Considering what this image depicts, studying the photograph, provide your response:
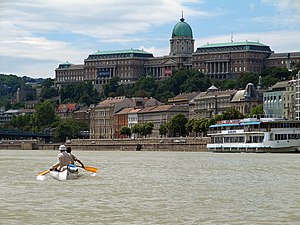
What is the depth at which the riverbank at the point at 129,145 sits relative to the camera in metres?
137

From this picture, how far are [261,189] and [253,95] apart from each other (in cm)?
13820

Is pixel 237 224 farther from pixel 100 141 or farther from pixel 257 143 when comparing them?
pixel 100 141

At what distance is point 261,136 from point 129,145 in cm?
4212

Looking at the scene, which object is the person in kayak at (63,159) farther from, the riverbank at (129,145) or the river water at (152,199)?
the riverbank at (129,145)

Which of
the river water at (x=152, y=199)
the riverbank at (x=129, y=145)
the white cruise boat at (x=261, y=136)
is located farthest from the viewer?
the riverbank at (x=129, y=145)

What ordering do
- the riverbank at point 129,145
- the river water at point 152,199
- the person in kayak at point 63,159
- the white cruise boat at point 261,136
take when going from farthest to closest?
the riverbank at point 129,145 < the white cruise boat at point 261,136 < the person in kayak at point 63,159 < the river water at point 152,199

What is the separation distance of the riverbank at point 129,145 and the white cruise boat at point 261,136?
28.5 feet

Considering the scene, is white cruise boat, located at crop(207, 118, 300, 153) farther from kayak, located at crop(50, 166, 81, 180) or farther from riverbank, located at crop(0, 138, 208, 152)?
kayak, located at crop(50, 166, 81, 180)

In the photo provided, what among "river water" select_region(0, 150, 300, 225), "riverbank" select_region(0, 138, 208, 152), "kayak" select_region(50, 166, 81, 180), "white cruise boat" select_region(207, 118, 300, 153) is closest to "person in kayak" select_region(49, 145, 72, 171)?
"kayak" select_region(50, 166, 81, 180)

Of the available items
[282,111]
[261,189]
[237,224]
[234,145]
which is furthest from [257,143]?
[237,224]

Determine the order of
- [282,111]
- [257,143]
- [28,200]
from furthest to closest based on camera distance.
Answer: [282,111], [257,143], [28,200]

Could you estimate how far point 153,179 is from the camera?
174 ft

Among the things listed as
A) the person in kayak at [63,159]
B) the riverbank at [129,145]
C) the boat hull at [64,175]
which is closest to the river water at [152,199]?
the boat hull at [64,175]

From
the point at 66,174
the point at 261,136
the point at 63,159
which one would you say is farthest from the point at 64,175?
the point at 261,136
